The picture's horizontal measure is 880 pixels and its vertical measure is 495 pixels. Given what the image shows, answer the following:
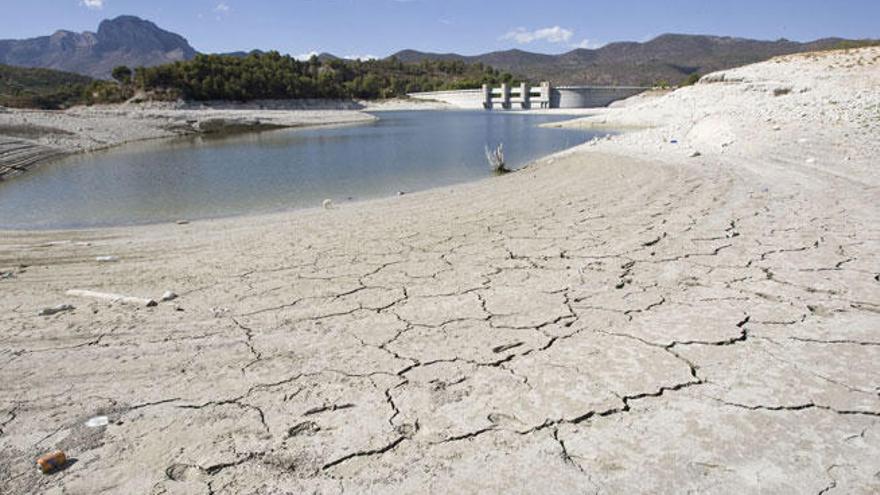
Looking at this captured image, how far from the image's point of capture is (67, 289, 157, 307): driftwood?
4582 millimetres

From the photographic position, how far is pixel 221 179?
17.1m

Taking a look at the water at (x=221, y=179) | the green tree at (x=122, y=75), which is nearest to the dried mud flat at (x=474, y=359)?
the water at (x=221, y=179)

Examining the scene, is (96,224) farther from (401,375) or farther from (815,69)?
(815,69)

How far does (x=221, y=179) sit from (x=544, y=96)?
8385cm

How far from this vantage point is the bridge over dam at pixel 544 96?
9125 cm

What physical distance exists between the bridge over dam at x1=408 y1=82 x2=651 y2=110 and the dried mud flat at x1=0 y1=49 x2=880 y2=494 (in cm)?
9008

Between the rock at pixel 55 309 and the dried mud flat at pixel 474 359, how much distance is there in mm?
134

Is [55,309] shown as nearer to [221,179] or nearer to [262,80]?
[221,179]

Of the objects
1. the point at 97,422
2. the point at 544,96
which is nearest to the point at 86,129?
the point at 97,422

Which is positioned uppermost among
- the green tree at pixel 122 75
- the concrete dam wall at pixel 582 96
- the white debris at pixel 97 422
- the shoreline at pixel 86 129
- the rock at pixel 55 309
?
the green tree at pixel 122 75

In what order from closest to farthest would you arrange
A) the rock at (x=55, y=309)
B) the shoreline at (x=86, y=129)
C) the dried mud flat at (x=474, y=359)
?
the dried mud flat at (x=474, y=359), the rock at (x=55, y=309), the shoreline at (x=86, y=129)

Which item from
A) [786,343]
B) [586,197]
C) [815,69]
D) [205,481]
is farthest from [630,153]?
[815,69]

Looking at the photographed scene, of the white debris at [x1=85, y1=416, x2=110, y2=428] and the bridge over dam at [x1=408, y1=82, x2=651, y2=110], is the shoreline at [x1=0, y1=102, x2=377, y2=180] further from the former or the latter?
the bridge over dam at [x1=408, y1=82, x2=651, y2=110]

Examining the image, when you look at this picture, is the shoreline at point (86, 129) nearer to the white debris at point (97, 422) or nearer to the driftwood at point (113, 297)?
the driftwood at point (113, 297)
